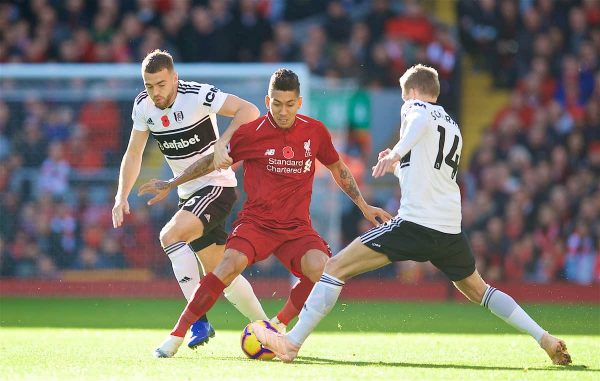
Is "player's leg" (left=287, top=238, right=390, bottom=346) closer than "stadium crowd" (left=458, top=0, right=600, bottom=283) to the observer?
Yes

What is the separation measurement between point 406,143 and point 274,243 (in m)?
1.32

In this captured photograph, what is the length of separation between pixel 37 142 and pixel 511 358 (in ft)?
29.5

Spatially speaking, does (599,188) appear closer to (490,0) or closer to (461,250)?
(490,0)

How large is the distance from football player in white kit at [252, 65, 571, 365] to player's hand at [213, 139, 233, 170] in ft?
3.38

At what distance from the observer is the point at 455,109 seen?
1622cm

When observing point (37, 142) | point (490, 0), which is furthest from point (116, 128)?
point (490, 0)

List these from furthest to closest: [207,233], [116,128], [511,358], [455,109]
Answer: [455,109]
[116,128]
[207,233]
[511,358]

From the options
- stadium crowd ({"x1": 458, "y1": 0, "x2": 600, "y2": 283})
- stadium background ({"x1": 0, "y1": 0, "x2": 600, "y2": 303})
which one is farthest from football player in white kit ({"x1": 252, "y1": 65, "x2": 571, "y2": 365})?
stadium crowd ({"x1": 458, "y1": 0, "x2": 600, "y2": 283})

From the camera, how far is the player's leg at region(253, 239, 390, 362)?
7422 millimetres

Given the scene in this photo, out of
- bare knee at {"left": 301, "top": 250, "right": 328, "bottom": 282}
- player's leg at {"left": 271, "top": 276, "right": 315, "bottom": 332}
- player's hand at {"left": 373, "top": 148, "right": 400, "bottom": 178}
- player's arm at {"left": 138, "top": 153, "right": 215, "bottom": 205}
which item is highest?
player's hand at {"left": 373, "top": 148, "right": 400, "bottom": 178}

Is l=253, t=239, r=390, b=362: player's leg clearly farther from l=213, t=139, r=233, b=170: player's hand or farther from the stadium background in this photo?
the stadium background

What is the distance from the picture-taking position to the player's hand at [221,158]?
7859 mm

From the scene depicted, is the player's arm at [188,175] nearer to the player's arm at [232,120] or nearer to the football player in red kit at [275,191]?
the football player in red kit at [275,191]

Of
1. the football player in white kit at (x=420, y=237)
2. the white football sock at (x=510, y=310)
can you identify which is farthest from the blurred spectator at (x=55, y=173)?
the white football sock at (x=510, y=310)
